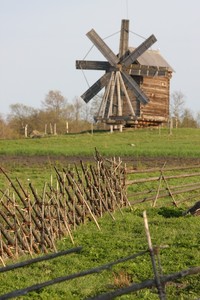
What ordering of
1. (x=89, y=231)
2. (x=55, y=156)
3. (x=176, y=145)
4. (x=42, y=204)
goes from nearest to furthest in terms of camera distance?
(x=42, y=204) < (x=89, y=231) < (x=55, y=156) < (x=176, y=145)

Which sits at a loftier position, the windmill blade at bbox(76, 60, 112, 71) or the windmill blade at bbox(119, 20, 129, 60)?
the windmill blade at bbox(119, 20, 129, 60)

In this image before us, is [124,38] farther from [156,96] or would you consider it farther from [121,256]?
[121,256]

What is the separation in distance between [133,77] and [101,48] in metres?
3.85

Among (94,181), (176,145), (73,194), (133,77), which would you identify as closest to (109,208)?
(94,181)

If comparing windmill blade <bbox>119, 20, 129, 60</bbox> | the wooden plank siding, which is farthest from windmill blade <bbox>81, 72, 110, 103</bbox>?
the wooden plank siding

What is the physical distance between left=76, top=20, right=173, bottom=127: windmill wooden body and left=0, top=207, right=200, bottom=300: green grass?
3267cm

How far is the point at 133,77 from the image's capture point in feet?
167

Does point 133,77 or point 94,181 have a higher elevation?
point 133,77

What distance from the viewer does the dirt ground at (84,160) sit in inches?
1334

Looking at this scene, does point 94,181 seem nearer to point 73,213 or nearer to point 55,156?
point 73,213

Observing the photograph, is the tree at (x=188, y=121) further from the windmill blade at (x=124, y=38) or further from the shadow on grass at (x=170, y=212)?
the shadow on grass at (x=170, y=212)

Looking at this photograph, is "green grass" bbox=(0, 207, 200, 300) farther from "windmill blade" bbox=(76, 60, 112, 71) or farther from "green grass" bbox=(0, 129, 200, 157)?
"windmill blade" bbox=(76, 60, 112, 71)

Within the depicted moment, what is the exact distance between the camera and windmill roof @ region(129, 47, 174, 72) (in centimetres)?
5038

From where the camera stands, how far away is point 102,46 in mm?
48219
